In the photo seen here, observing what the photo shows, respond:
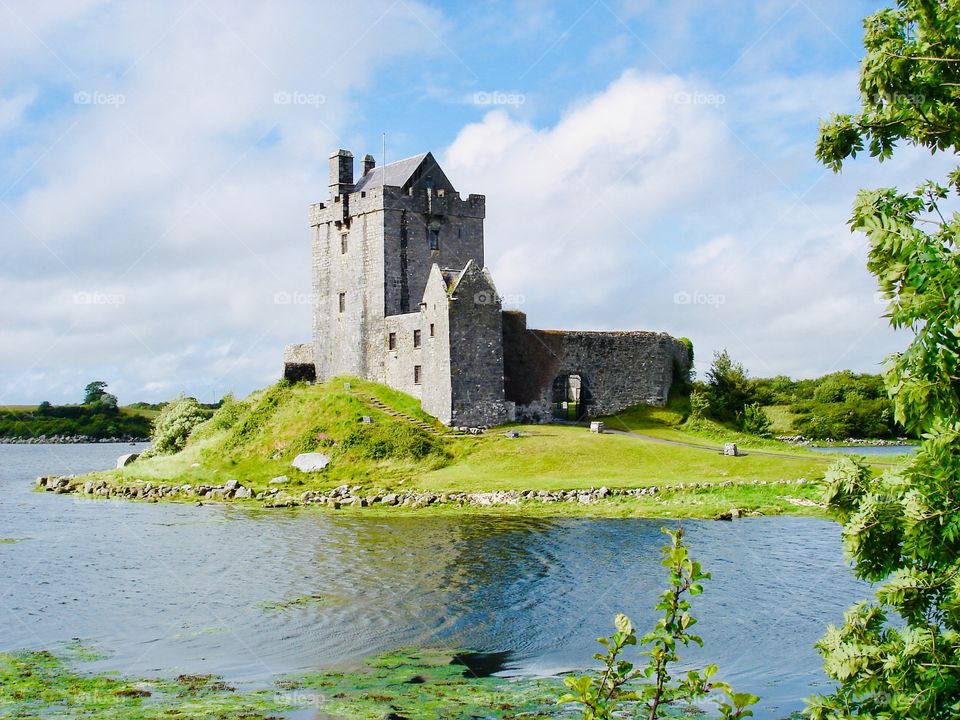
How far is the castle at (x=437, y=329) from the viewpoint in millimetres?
47062

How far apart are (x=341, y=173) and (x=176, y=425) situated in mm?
17135

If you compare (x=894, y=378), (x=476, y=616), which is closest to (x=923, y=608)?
(x=894, y=378)

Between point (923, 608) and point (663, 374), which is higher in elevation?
point (663, 374)

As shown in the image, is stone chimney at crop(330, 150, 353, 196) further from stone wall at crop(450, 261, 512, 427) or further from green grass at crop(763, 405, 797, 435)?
green grass at crop(763, 405, 797, 435)

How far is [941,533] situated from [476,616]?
44.1ft

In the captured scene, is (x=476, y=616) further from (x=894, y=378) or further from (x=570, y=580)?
(x=894, y=378)

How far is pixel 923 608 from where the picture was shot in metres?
8.53

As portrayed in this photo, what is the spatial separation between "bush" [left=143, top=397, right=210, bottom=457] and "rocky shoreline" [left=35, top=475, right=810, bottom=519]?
811 centimetres

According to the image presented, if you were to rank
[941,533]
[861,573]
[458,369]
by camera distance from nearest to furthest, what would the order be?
[941,533] → [861,573] → [458,369]

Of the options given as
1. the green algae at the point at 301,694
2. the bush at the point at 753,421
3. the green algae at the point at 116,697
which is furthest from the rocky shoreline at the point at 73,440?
the green algae at the point at 301,694

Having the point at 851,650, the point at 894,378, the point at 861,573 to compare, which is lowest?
the point at 851,650

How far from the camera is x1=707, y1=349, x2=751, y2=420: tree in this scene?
5512cm
